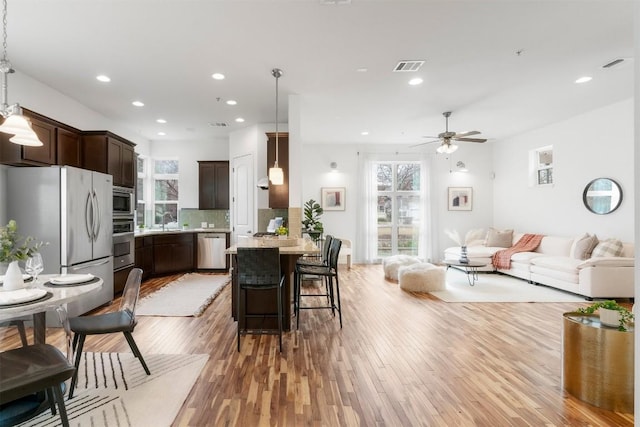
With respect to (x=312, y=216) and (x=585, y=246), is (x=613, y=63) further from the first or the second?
(x=312, y=216)

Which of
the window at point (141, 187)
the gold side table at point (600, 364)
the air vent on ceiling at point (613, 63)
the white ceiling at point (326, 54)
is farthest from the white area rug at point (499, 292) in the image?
the window at point (141, 187)

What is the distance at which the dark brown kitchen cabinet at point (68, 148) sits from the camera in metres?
4.53

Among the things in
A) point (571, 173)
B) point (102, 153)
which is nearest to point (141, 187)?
point (102, 153)

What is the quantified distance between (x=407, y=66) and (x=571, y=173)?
472 centimetres

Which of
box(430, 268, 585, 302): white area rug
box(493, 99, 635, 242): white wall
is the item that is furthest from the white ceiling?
box(430, 268, 585, 302): white area rug

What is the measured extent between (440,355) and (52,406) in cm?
294

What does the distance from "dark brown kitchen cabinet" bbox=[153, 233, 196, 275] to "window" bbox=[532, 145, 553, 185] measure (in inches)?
314

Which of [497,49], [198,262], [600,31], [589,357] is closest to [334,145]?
[198,262]

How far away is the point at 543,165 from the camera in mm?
7531

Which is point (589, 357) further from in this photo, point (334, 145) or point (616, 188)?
point (334, 145)

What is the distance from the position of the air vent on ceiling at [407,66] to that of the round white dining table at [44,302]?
3840mm

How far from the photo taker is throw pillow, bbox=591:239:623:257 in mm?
5254

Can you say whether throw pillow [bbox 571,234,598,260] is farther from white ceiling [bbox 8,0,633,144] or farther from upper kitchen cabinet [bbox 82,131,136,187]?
upper kitchen cabinet [bbox 82,131,136,187]

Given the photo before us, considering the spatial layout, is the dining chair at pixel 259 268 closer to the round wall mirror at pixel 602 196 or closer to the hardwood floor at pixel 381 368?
the hardwood floor at pixel 381 368
